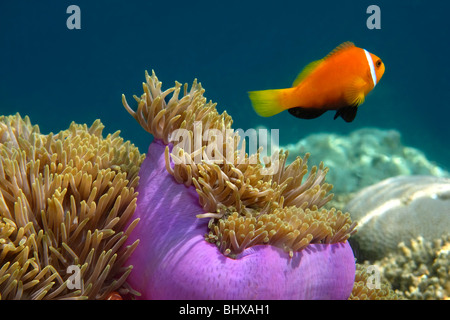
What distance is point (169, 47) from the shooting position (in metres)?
25.5

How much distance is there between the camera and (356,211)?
11.7 ft

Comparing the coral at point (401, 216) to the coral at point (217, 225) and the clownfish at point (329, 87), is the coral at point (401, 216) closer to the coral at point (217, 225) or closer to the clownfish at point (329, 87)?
the clownfish at point (329, 87)

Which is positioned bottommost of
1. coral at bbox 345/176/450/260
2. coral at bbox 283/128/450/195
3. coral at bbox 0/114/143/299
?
coral at bbox 0/114/143/299

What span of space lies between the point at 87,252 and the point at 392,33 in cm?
2398

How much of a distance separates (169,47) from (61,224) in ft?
84.1

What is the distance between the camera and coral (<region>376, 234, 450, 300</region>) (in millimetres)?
2615

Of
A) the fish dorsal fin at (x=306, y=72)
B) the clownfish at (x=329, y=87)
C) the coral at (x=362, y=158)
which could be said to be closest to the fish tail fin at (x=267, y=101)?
the clownfish at (x=329, y=87)

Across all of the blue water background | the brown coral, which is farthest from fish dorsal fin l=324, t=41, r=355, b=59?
the blue water background

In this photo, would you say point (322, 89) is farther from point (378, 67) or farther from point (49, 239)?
point (49, 239)

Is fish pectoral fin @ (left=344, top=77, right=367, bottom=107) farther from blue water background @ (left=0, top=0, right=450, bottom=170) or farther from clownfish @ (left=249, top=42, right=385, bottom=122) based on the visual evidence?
blue water background @ (left=0, top=0, right=450, bottom=170)

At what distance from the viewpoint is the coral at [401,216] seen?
3.12 m

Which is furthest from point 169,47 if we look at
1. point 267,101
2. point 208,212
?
point 208,212

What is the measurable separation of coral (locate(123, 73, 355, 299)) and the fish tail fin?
499mm

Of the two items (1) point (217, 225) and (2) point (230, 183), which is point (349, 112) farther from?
(1) point (217, 225)
